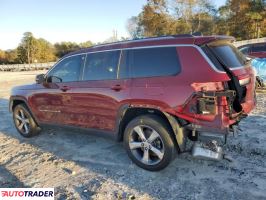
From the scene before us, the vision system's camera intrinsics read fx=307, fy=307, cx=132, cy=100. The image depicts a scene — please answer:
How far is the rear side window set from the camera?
14.0ft

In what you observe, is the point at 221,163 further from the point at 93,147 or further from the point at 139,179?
the point at 93,147

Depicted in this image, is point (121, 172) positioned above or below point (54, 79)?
below

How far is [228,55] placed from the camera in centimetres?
437

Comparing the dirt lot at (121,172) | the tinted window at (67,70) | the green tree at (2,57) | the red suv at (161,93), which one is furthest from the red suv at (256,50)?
the green tree at (2,57)

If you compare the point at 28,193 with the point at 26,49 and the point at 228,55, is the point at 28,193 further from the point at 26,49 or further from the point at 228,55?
the point at 26,49

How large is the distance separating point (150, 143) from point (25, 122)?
3.43 metres

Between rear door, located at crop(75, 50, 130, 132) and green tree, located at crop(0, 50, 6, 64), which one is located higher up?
green tree, located at crop(0, 50, 6, 64)

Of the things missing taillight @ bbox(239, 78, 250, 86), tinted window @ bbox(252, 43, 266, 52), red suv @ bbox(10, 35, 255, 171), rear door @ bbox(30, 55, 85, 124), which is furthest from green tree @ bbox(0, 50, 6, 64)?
missing taillight @ bbox(239, 78, 250, 86)

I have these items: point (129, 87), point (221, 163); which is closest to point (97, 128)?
point (129, 87)

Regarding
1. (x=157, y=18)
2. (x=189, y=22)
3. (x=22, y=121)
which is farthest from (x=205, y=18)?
(x=22, y=121)

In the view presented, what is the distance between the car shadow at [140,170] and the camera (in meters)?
3.99

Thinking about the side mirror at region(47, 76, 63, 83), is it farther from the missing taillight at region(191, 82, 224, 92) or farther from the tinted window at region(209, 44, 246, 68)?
the tinted window at region(209, 44, 246, 68)

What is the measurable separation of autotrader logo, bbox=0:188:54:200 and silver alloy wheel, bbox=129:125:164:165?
1.77 metres

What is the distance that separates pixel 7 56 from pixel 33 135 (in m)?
66.3
